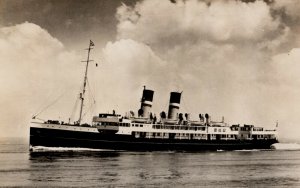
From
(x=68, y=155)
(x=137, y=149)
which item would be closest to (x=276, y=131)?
(x=137, y=149)

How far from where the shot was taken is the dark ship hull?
34969 millimetres

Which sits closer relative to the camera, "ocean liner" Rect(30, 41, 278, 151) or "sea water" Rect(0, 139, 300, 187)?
"sea water" Rect(0, 139, 300, 187)

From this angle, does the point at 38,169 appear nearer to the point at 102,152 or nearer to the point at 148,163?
the point at 148,163

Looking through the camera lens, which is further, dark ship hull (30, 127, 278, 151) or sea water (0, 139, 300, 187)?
dark ship hull (30, 127, 278, 151)

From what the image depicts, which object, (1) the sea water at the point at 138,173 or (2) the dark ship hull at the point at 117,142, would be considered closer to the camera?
(1) the sea water at the point at 138,173

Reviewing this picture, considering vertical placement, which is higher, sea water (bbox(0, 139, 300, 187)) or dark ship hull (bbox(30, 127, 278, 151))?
dark ship hull (bbox(30, 127, 278, 151))

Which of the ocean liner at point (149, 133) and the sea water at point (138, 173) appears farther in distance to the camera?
the ocean liner at point (149, 133)

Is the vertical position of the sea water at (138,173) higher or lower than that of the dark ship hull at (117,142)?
lower

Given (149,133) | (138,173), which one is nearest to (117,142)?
(149,133)

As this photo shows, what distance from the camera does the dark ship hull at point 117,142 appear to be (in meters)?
35.0

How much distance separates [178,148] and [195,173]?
16212 mm

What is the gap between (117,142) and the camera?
37469 millimetres

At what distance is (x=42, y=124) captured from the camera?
3488 centimetres

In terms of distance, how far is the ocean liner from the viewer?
35094 millimetres
